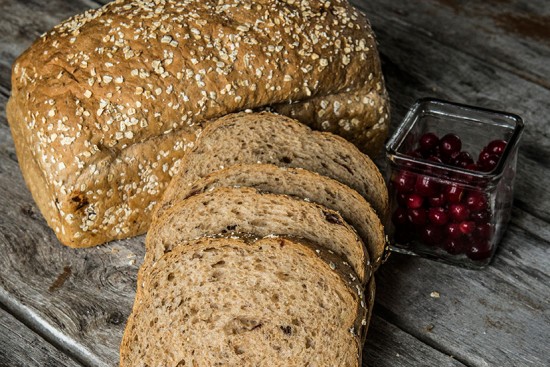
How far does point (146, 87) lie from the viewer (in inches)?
104

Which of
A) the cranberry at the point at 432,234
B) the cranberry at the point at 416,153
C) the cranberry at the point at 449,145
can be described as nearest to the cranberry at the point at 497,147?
the cranberry at the point at 449,145

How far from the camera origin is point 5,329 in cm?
258

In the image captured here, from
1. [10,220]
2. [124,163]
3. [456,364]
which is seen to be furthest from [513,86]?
[10,220]

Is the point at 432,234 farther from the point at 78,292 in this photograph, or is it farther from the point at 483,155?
the point at 78,292

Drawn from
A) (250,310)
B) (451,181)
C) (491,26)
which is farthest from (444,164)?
(491,26)

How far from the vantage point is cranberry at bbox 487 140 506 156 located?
280 cm

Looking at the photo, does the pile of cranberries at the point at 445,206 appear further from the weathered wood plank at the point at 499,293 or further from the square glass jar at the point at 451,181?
the weathered wood plank at the point at 499,293

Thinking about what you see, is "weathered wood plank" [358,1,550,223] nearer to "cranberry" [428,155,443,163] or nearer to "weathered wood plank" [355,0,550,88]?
"weathered wood plank" [355,0,550,88]

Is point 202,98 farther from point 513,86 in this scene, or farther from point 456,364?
point 513,86

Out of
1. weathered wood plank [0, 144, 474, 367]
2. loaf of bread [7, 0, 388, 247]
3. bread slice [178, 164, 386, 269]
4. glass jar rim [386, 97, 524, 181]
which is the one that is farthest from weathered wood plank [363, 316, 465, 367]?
loaf of bread [7, 0, 388, 247]

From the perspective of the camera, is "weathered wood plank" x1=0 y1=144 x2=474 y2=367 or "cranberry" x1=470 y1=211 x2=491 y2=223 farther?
"cranberry" x1=470 y1=211 x2=491 y2=223

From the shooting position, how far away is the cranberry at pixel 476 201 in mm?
2631

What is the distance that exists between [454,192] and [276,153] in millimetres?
575

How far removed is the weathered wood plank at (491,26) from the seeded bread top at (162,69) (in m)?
1.18
